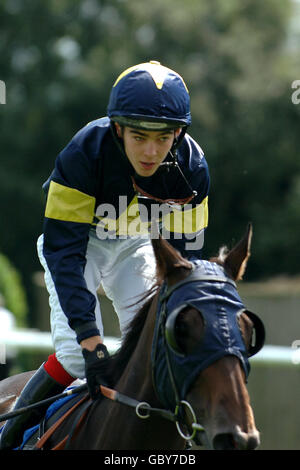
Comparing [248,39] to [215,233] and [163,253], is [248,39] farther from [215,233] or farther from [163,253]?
[163,253]

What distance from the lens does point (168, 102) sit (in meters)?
3.26

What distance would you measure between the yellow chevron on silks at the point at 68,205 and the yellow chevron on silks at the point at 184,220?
408mm

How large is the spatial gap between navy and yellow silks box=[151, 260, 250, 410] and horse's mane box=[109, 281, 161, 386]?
0.74 feet

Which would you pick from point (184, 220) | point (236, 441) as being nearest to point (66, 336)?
point (184, 220)

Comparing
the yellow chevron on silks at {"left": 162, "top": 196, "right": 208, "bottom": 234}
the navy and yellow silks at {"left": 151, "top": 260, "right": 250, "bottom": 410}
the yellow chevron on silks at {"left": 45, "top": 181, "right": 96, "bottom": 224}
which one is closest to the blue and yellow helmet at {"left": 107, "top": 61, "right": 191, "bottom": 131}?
the yellow chevron on silks at {"left": 45, "top": 181, "right": 96, "bottom": 224}

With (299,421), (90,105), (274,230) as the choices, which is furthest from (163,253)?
(90,105)

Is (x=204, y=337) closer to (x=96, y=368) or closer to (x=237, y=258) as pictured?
(x=237, y=258)

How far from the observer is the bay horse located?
270 cm

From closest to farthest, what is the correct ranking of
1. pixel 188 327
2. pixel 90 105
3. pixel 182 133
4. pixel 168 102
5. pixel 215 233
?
pixel 188 327, pixel 168 102, pixel 182 133, pixel 215 233, pixel 90 105

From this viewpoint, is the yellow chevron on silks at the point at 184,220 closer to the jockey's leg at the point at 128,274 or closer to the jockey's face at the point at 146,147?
the jockey's leg at the point at 128,274

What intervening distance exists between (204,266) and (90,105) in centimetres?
2227

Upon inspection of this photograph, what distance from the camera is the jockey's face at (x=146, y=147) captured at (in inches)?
130

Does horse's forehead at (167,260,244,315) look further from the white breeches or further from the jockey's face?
the white breeches

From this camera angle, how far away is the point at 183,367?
2.78 m
